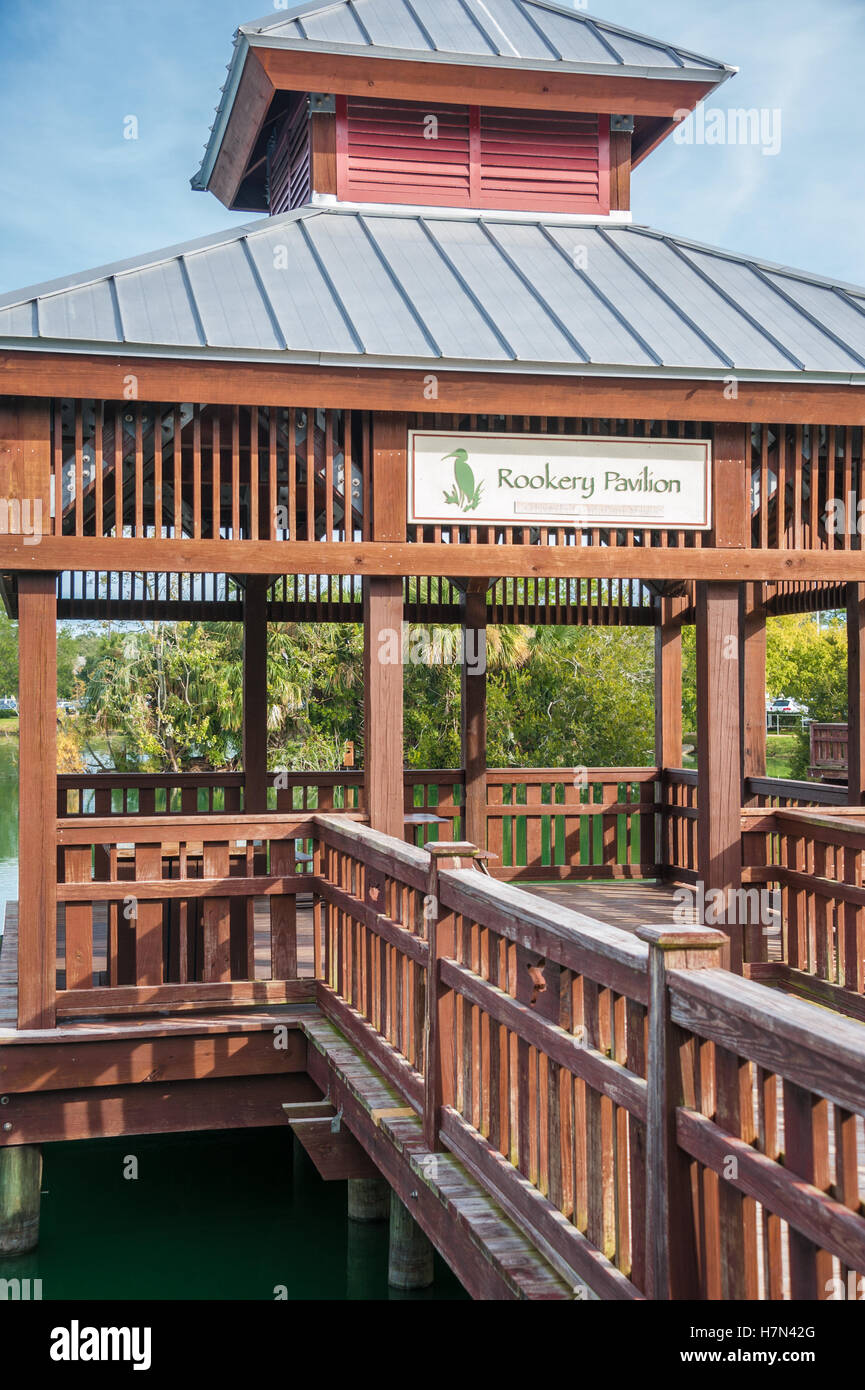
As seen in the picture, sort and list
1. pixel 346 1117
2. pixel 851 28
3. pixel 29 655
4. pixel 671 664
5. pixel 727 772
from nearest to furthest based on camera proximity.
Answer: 1. pixel 346 1117
2. pixel 29 655
3. pixel 727 772
4. pixel 671 664
5. pixel 851 28

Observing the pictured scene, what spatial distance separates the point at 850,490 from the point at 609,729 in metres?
21.0

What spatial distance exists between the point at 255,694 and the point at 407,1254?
5.21 meters

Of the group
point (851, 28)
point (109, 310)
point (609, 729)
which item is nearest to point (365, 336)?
point (109, 310)

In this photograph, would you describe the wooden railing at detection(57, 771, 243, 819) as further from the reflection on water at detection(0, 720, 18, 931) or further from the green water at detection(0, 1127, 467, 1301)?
the green water at detection(0, 1127, 467, 1301)

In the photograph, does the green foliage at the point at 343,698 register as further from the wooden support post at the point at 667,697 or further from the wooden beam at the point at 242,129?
the wooden beam at the point at 242,129

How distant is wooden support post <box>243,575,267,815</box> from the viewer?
1019 cm

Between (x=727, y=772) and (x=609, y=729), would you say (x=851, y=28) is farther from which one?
(x=727, y=772)

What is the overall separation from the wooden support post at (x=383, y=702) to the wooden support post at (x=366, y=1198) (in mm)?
1826

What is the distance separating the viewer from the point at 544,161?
29.2 ft

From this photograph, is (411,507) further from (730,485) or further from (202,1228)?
(202,1228)

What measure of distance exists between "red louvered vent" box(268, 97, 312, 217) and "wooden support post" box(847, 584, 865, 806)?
487 cm

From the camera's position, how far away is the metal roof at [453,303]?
6410 mm

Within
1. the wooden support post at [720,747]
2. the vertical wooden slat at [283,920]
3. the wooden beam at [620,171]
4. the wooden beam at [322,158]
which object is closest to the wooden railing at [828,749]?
the wooden beam at [620,171]

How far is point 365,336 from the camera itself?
21.5ft
